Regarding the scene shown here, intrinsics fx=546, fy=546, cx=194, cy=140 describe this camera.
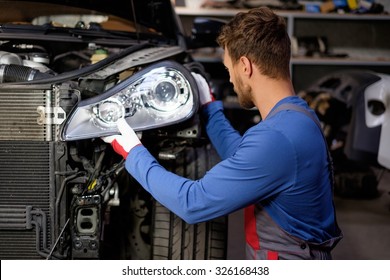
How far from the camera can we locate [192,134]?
2.05 meters

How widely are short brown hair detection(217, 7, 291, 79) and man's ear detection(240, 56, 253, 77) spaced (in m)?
0.01

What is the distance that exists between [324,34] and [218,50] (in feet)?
4.87

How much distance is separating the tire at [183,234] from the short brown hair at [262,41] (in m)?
0.62

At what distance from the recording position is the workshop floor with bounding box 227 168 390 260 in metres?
3.14

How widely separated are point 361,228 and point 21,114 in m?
2.55

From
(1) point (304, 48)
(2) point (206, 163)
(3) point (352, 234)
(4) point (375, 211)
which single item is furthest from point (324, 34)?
(2) point (206, 163)

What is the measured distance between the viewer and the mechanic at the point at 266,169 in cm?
164

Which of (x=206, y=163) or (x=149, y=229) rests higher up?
(x=206, y=163)

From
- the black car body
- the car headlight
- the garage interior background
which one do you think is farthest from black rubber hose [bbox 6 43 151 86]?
the garage interior background

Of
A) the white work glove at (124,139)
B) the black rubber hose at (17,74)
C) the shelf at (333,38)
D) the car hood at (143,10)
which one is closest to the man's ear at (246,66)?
the white work glove at (124,139)

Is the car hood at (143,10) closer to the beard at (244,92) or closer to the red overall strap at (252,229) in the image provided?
the beard at (244,92)

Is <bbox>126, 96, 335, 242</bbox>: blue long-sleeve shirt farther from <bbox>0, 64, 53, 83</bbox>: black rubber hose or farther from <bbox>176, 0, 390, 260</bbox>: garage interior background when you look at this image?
<bbox>176, 0, 390, 260</bbox>: garage interior background

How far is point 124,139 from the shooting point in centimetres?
184

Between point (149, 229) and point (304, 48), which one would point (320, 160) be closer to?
point (149, 229)
